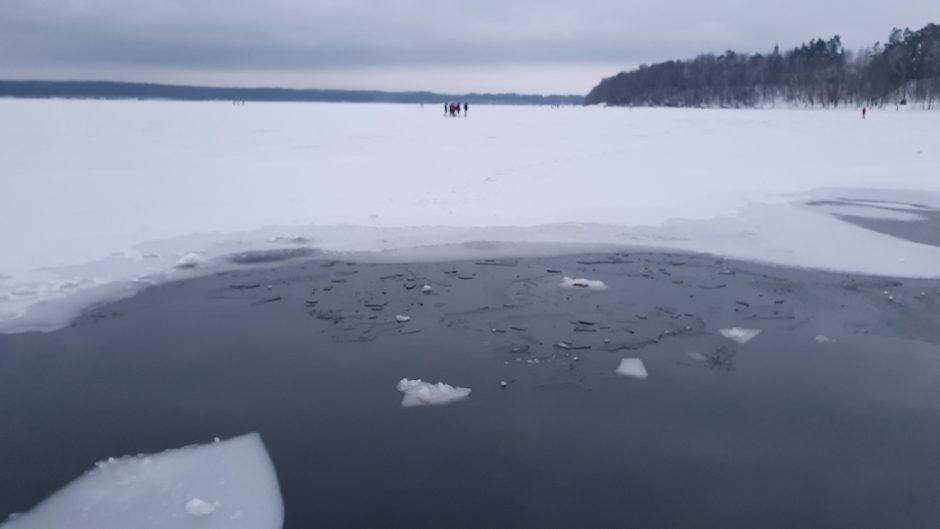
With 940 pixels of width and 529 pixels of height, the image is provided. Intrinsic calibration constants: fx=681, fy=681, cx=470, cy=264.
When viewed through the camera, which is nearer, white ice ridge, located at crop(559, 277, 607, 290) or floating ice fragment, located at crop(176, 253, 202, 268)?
white ice ridge, located at crop(559, 277, 607, 290)

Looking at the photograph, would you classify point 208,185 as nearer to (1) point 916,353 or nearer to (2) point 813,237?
(2) point 813,237

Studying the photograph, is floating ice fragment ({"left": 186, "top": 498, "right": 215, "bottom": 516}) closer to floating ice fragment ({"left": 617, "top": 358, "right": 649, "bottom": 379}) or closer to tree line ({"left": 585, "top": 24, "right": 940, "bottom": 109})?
floating ice fragment ({"left": 617, "top": 358, "right": 649, "bottom": 379})

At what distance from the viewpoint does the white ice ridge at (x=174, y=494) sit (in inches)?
132

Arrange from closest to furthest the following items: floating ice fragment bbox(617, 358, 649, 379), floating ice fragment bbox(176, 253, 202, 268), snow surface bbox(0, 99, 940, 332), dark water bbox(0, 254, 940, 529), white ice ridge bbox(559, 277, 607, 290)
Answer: dark water bbox(0, 254, 940, 529)
floating ice fragment bbox(617, 358, 649, 379)
white ice ridge bbox(559, 277, 607, 290)
floating ice fragment bbox(176, 253, 202, 268)
snow surface bbox(0, 99, 940, 332)

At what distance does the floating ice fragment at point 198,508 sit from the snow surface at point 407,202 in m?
3.41

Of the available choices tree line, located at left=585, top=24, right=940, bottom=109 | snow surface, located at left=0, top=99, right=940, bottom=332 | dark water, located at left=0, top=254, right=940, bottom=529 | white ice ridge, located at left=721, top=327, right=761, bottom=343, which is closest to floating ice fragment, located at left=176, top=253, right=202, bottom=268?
snow surface, located at left=0, top=99, right=940, bottom=332

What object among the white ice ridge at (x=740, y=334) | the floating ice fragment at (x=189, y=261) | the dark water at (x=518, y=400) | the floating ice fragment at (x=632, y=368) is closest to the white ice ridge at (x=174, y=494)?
the dark water at (x=518, y=400)

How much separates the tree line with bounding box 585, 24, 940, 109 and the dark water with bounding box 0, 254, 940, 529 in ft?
202

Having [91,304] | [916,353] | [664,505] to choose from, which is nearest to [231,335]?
[91,304]

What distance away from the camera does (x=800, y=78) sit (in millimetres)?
83125

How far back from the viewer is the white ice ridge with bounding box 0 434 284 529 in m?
3.35

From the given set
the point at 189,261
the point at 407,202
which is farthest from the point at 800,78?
the point at 189,261

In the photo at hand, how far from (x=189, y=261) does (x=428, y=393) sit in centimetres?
450

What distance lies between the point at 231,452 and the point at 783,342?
14.4 ft
